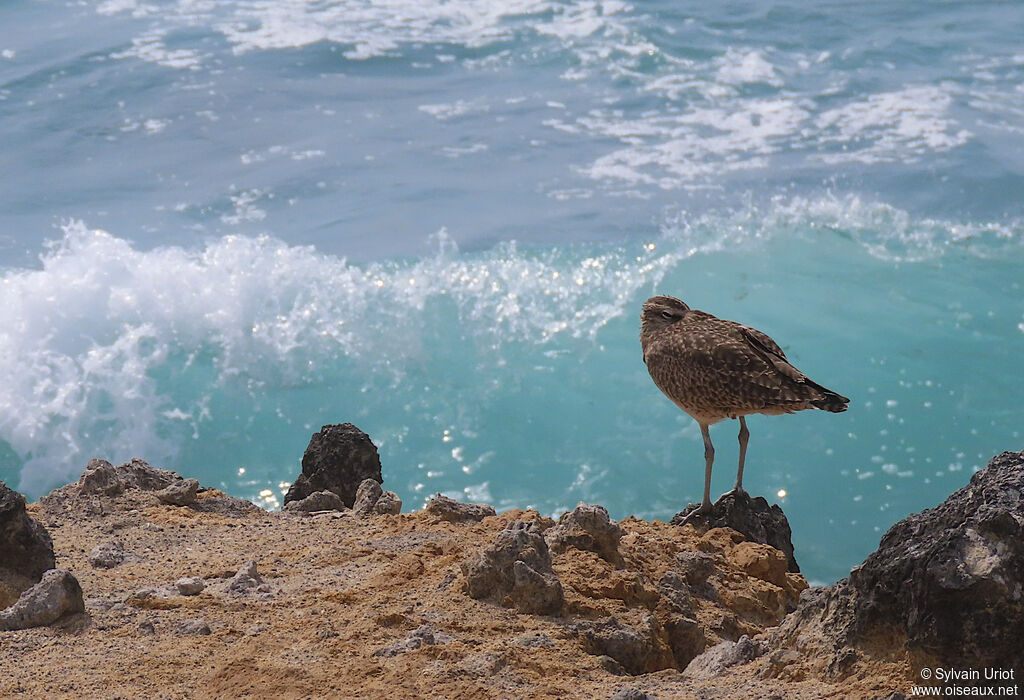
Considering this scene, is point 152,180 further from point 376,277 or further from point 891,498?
point 891,498

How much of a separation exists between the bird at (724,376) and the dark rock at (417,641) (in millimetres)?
2098

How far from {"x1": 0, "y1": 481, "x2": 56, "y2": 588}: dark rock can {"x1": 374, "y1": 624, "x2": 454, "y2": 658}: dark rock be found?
157cm

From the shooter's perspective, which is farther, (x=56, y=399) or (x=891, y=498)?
(x=56, y=399)

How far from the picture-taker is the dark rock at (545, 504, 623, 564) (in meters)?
4.33

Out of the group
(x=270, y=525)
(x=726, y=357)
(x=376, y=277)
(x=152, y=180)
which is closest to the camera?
(x=270, y=525)

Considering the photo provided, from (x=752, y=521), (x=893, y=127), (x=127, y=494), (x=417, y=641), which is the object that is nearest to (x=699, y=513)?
(x=752, y=521)

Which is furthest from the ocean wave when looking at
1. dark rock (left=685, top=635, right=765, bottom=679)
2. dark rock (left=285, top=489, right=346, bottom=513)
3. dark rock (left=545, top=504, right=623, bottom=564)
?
dark rock (left=685, top=635, right=765, bottom=679)

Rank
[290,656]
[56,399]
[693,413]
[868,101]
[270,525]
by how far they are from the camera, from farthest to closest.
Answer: [868,101]
[56,399]
[693,413]
[270,525]
[290,656]

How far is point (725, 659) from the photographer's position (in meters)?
3.53

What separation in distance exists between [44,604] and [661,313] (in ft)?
11.4

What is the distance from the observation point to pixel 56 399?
10672mm

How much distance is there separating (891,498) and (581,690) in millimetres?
7284

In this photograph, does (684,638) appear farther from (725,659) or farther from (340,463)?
(340,463)

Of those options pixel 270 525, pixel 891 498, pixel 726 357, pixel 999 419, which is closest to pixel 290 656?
pixel 270 525
